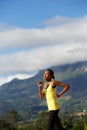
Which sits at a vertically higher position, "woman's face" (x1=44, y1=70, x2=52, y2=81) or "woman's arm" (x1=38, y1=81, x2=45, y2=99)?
"woman's face" (x1=44, y1=70, x2=52, y2=81)

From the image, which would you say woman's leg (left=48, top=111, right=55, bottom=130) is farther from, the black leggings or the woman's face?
the woman's face

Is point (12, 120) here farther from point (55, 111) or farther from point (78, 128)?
point (55, 111)

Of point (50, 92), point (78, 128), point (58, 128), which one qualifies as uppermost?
point (50, 92)

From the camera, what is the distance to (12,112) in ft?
472

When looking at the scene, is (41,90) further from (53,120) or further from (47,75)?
(53,120)

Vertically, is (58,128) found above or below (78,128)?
above

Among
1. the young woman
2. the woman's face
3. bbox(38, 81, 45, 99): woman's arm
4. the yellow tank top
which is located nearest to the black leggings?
the young woman

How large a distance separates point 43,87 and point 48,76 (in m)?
0.51

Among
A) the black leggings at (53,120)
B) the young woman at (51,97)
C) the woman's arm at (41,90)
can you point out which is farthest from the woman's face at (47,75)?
the black leggings at (53,120)

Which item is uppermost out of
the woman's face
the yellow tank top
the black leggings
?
the woman's face

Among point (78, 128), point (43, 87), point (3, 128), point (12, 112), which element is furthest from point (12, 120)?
point (43, 87)

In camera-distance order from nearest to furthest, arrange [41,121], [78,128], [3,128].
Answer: [78,128] → [3,128] → [41,121]

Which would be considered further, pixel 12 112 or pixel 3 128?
pixel 12 112

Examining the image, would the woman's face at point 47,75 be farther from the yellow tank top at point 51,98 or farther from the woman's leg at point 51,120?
the woman's leg at point 51,120
